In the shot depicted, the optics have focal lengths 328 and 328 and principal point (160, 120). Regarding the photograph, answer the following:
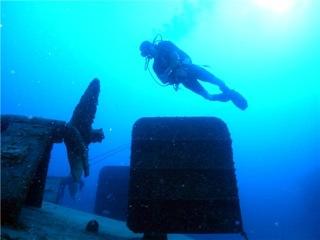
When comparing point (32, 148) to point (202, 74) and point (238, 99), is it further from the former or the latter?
point (238, 99)

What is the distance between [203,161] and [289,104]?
301 feet

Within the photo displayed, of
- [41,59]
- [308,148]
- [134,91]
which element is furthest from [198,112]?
[41,59]

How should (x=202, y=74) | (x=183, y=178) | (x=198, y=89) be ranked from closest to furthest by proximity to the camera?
(x=183, y=178) → (x=202, y=74) → (x=198, y=89)

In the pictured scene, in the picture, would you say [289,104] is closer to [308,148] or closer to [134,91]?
[308,148]

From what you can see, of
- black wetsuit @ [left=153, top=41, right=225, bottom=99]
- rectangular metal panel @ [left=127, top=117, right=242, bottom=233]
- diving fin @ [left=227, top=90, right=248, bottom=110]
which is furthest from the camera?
black wetsuit @ [left=153, top=41, right=225, bottom=99]

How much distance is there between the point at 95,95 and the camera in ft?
17.1

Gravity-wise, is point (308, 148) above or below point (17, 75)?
below

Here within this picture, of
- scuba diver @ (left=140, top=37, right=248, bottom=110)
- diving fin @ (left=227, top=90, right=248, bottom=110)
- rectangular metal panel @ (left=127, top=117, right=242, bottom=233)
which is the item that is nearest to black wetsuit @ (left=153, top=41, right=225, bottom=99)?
scuba diver @ (left=140, top=37, right=248, bottom=110)

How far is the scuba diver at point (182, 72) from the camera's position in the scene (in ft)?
28.9

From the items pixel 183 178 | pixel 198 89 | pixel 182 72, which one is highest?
pixel 182 72

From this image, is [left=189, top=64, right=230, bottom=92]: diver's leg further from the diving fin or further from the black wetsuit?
the diving fin

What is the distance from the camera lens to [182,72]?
8805 millimetres

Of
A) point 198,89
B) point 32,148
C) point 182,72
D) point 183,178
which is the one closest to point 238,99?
point 198,89

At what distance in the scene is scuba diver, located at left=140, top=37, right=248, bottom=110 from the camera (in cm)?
882
